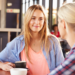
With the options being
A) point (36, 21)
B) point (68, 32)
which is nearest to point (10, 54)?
point (36, 21)

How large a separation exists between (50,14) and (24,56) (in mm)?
5134

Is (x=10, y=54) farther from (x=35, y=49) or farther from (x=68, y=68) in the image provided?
(x=68, y=68)

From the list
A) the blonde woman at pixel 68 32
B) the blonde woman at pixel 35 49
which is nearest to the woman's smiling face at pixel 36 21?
the blonde woman at pixel 35 49

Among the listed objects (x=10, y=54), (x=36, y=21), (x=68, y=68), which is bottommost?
(x=10, y=54)

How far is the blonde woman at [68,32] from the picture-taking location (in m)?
0.57

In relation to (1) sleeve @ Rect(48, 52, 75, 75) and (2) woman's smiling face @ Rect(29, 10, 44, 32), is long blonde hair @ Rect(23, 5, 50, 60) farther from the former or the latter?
(1) sleeve @ Rect(48, 52, 75, 75)

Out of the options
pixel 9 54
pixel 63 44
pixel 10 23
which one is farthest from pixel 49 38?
pixel 10 23

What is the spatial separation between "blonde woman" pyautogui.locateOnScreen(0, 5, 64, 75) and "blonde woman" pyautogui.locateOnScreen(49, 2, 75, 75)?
0.55m

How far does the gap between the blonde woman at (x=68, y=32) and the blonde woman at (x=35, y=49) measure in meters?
0.55

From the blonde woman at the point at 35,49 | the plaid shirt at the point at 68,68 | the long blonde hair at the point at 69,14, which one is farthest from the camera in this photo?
the blonde woman at the point at 35,49

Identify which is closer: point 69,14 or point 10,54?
point 69,14

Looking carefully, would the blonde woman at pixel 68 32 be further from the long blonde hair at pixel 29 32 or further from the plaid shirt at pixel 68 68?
the long blonde hair at pixel 29 32

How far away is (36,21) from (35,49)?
250 mm

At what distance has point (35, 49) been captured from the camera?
1.46 meters
